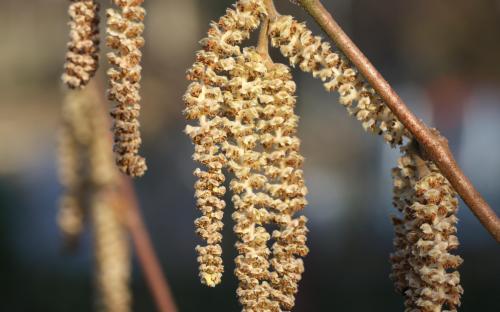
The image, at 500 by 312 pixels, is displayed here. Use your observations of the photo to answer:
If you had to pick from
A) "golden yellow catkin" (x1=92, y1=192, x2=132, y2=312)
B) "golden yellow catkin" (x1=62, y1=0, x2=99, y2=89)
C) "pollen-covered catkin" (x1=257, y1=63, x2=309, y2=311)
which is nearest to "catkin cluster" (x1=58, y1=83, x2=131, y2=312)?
"golden yellow catkin" (x1=92, y1=192, x2=132, y2=312)

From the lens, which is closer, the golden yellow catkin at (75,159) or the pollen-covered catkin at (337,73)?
the pollen-covered catkin at (337,73)

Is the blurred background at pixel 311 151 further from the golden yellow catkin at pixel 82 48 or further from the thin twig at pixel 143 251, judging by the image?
the golden yellow catkin at pixel 82 48

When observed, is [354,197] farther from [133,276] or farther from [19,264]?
[19,264]

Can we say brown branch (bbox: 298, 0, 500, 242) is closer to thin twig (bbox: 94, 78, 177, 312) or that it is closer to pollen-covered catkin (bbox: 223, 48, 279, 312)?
pollen-covered catkin (bbox: 223, 48, 279, 312)

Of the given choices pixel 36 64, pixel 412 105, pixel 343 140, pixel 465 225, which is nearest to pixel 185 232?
pixel 465 225

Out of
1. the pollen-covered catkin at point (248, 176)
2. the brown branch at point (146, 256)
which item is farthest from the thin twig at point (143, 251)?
the pollen-covered catkin at point (248, 176)

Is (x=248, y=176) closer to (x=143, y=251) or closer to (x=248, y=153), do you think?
(x=248, y=153)

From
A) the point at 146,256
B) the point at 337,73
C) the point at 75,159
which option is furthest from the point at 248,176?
the point at 75,159
